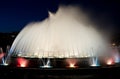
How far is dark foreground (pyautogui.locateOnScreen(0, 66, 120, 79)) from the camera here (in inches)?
717

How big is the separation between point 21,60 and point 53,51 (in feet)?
11.2

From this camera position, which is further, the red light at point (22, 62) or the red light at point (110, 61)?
the red light at point (110, 61)

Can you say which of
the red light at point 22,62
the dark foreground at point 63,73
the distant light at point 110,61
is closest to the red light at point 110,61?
the distant light at point 110,61

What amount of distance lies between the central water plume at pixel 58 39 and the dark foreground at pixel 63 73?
9.36ft

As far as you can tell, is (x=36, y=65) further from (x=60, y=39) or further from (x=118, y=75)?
(x=118, y=75)

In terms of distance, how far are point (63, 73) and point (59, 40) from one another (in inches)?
232

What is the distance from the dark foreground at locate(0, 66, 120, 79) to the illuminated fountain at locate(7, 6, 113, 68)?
7.65 ft

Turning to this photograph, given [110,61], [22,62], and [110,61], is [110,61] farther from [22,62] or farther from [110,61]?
[22,62]

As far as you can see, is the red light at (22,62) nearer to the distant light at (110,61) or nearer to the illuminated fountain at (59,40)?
the illuminated fountain at (59,40)

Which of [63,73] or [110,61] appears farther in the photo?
[110,61]

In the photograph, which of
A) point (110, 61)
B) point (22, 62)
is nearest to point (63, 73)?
point (22, 62)

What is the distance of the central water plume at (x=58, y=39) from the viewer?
22375 mm

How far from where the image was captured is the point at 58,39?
77.3ft

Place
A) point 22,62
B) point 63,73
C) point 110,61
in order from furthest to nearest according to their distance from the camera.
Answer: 1. point 110,61
2. point 22,62
3. point 63,73
